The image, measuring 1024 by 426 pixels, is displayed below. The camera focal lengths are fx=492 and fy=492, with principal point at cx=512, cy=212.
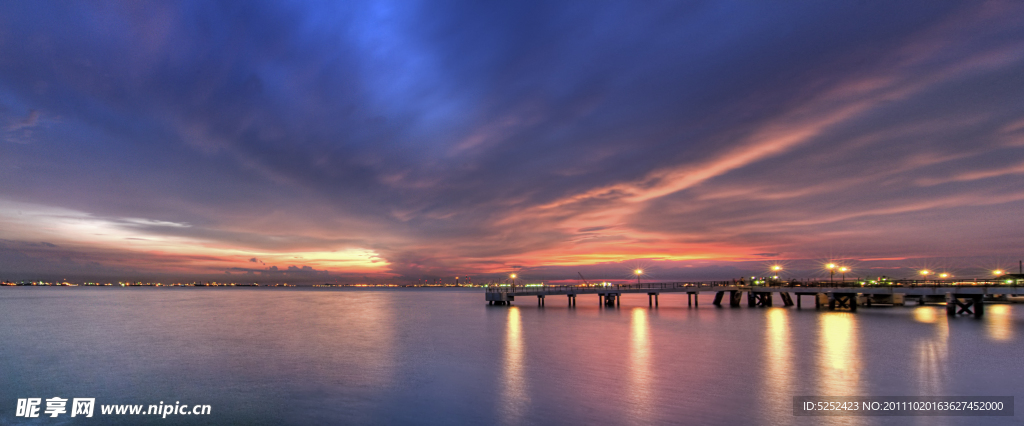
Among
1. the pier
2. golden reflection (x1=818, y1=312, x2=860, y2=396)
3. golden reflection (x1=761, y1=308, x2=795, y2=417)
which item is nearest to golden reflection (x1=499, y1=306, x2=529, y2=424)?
golden reflection (x1=761, y1=308, x2=795, y2=417)

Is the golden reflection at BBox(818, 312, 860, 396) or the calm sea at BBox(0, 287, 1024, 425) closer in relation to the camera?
the calm sea at BBox(0, 287, 1024, 425)

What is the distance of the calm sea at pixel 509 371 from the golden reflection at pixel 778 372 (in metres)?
0.13

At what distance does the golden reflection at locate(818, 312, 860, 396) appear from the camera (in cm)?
2357

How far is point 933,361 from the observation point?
30188 millimetres

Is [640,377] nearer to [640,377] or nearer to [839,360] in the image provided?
[640,377]

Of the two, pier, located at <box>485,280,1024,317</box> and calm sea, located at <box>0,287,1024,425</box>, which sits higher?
pier, located at <box>485,280,1024,317</box>

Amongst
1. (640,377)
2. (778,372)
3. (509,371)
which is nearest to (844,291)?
(778,372)

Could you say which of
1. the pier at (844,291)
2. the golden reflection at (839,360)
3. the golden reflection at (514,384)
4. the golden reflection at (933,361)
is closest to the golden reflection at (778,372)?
the golden reflection at (839,360)

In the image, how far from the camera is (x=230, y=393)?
73.7ft

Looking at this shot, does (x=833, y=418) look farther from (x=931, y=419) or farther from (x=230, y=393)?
(x=230, y=393)

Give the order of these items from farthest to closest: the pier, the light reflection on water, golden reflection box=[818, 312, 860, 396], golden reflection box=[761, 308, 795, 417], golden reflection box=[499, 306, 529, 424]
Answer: the pier < golden reflection box=[818, 312, 860, 396] < golden reflection box=[761, 308, 795, 417] < golden reflection box=[499, 306, 529, 424] < the light reflection on water

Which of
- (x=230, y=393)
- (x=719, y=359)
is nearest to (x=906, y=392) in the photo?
(x=719, y=359)

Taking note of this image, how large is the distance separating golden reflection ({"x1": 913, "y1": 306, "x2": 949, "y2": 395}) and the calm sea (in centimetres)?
17

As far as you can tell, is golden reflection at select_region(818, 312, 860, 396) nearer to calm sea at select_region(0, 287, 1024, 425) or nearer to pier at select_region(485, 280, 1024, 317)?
calm sea at select_region(0, 287, 1024, 425)
